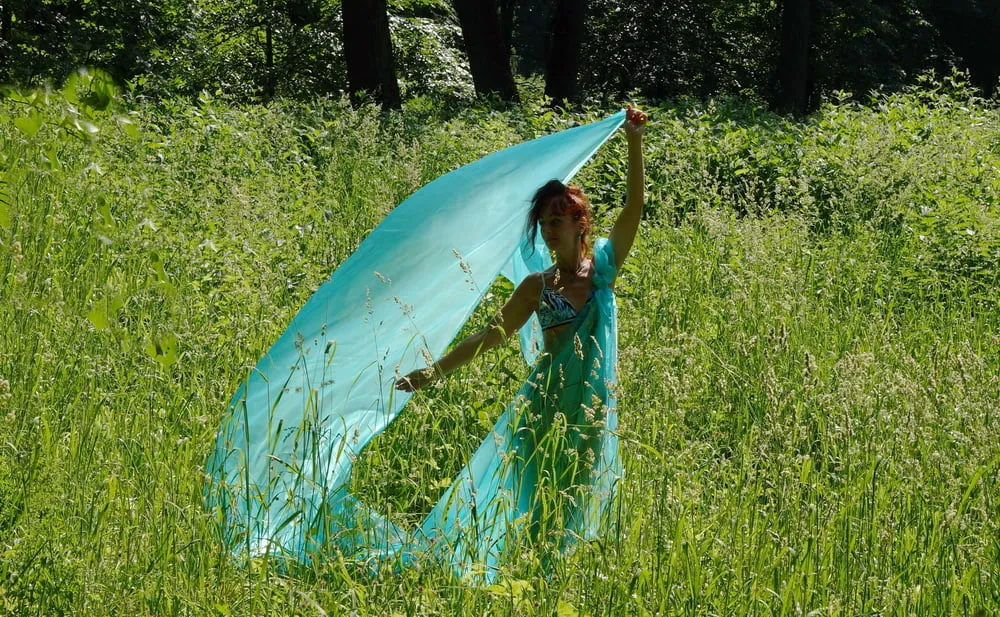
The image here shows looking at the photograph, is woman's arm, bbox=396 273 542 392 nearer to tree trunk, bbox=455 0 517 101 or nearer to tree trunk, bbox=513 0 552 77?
tree trunk, bbox=455 0 517 101

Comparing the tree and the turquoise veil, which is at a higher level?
the tree

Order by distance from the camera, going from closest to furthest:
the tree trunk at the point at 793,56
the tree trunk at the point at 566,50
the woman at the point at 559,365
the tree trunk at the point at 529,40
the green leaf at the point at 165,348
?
the green leaf at the point at 165,348, the woman at the point at 559,365, the tree trunk at the point at 566,50, the tree trunk at the point at 793,56, the tree trunk at the point at 529,40

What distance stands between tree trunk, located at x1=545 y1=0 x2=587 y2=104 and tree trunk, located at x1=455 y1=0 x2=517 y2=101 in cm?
129

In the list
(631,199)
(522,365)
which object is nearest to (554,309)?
(631,199)

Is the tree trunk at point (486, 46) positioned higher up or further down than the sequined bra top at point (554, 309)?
higher up

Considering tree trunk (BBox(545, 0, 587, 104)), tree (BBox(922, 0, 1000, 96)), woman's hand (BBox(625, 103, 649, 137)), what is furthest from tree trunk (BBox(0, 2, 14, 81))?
tree (BBox(922, 0, 1000, 96))

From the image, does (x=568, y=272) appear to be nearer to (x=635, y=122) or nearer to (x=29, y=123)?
(x=635, y=122)

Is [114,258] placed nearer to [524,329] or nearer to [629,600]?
[524,329]

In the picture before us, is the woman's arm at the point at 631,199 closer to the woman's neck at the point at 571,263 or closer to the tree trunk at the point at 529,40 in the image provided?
the woman's neck at the point at 571,263

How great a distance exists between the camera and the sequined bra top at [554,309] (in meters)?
3.94

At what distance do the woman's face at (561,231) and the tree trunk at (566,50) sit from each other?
13.7 metres

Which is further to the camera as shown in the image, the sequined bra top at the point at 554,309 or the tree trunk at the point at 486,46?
the tree trunk at the point at 486,46

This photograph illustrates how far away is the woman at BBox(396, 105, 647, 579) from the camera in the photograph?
3.61m

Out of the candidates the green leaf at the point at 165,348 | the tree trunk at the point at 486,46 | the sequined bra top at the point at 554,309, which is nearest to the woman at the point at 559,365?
the sequined bra top at the point at 554,309
